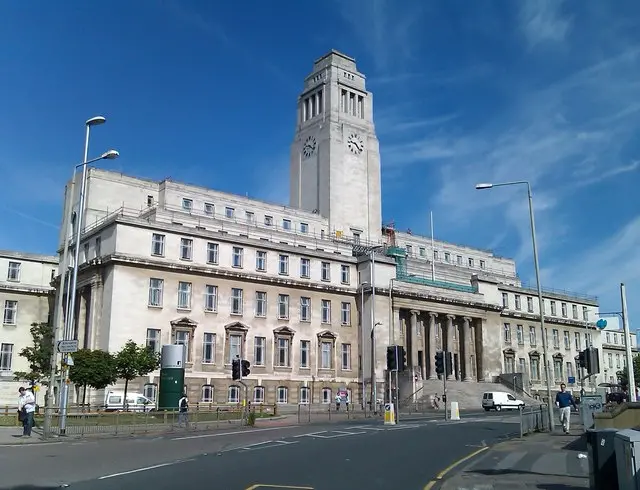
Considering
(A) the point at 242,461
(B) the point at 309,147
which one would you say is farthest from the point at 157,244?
(A) the point at 242,461

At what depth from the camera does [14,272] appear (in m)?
69.8

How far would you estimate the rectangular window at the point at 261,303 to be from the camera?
6206 centimetres

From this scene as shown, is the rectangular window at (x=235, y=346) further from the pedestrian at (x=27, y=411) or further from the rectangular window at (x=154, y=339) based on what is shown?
the pedestrian at (x=27, y=411)

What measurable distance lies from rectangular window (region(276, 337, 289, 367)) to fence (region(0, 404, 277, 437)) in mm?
24687

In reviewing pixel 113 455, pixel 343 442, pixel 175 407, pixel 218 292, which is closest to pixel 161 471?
pixel 113 455

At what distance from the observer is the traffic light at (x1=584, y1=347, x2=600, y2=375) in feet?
84.5

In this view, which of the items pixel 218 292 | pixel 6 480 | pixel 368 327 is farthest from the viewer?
pixel 368 327

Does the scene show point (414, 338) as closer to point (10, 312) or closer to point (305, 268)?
point (305, 268)

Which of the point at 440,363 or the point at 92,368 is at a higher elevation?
the point at 440,363

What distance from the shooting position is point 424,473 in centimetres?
1606

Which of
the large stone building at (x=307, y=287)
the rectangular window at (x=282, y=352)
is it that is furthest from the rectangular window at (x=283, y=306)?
the rectangular window at (x=282, y=352)

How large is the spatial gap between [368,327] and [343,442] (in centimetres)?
4433

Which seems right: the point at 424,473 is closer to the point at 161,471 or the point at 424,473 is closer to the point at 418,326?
the point at 161,471

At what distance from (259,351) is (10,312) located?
86.6ft
